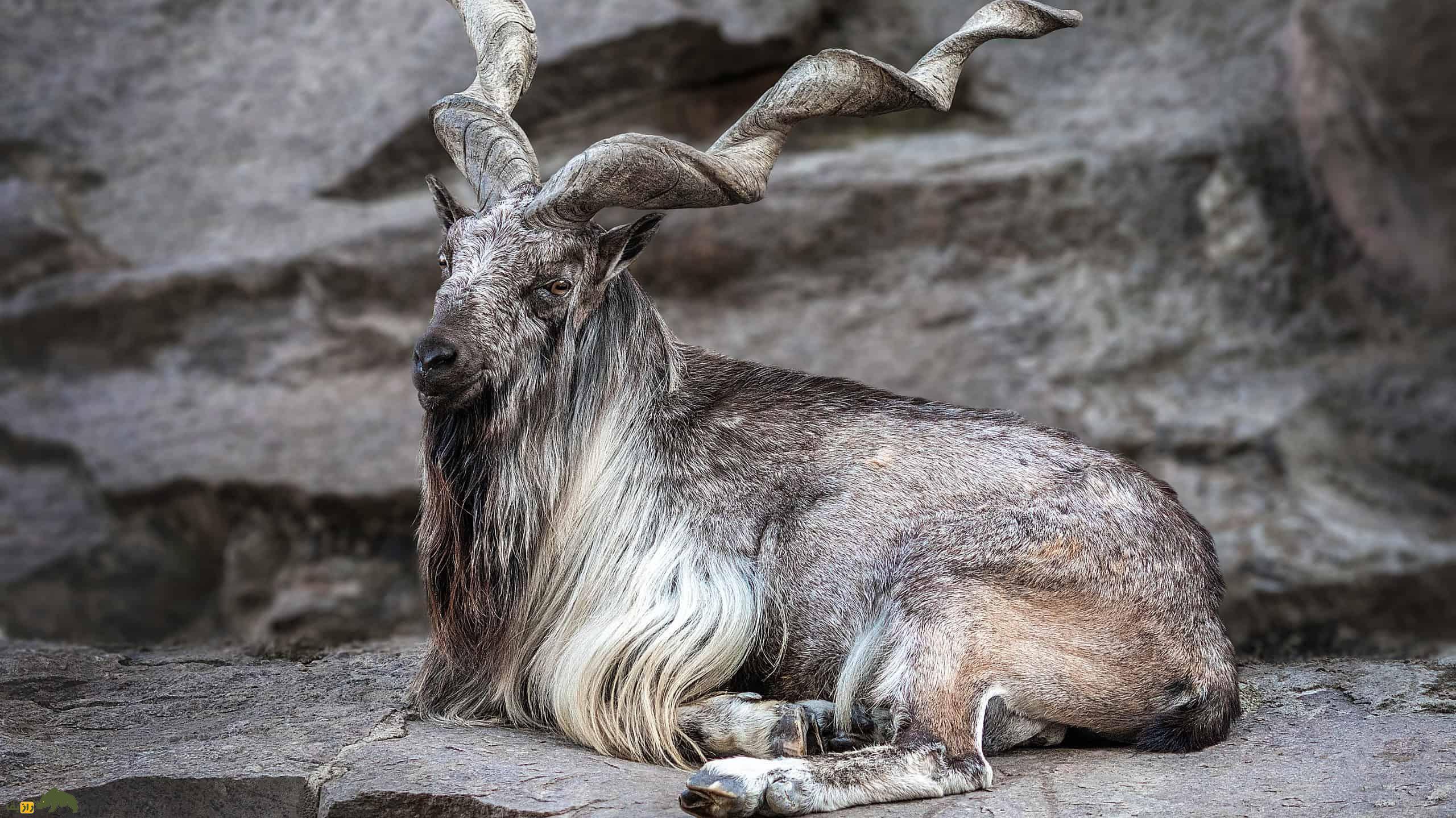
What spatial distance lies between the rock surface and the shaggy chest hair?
0.18 meters

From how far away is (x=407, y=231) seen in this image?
32.8 ft

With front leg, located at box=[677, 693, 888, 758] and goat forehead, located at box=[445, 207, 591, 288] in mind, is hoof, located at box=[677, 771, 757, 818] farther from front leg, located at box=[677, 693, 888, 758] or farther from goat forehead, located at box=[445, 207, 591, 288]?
goat forehead, located at box=[445, 207, 591, 288]

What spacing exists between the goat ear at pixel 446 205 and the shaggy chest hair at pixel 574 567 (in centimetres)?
58

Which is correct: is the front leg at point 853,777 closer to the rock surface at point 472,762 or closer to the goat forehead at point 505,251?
the rock surface at point 472,762

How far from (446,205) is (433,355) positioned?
90 centimetres

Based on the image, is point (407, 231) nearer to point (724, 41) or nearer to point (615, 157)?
point (724, 41)

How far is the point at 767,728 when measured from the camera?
175 inches

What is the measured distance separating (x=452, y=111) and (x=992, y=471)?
87.6 inches

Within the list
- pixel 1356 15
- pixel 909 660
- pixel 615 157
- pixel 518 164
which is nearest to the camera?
pixel 909 660

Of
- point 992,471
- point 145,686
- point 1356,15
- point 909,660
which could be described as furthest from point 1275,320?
point 145,686

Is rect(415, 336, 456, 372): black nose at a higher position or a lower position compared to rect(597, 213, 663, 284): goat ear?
lower

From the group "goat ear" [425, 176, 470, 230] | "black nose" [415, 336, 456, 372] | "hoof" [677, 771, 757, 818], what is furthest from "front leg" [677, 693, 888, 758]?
"goat ear" [425, 176, 470, 230]

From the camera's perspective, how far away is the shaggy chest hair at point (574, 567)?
15.3 ft

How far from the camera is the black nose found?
4355mm
